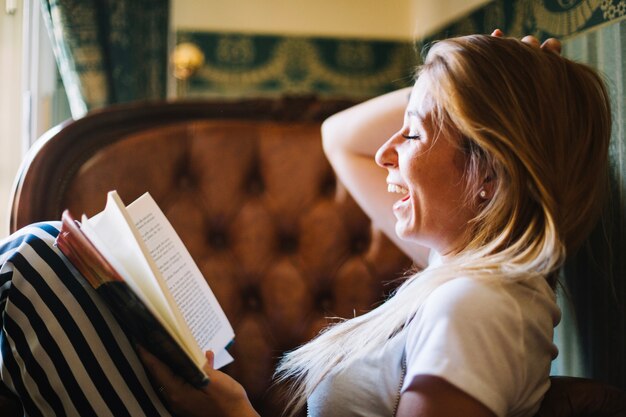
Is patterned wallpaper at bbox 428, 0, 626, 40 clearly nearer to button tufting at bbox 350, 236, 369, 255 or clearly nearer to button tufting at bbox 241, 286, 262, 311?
button tufting at bbox 350, 236, 369, 255

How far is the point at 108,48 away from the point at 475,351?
1434 mm

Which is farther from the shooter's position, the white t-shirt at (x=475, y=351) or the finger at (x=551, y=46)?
the finger at (x=551, y=46)

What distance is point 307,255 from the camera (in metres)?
1.25

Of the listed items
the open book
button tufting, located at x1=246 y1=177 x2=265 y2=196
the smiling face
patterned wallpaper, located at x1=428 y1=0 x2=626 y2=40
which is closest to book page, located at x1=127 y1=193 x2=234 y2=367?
the open book

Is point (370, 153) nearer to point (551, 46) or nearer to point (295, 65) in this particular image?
point (551, 46)

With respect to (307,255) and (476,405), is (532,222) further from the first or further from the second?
(307,255)

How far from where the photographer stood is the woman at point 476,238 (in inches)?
23.4

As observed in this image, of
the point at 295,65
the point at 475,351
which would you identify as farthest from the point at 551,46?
the point at 295,65

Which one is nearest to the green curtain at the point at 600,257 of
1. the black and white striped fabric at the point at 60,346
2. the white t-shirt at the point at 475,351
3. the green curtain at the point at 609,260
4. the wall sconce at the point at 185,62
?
the green curtain at the point at 609,260

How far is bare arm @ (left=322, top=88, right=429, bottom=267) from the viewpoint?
1.08m

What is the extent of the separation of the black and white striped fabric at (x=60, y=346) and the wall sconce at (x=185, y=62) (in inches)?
54.9

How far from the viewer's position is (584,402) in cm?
72

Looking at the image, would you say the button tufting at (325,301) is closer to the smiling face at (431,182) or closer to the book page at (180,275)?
the book page at (180,275)

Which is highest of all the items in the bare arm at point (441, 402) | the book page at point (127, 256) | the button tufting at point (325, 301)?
the book page at point (127, 256)
